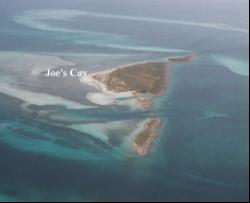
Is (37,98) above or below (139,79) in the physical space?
below

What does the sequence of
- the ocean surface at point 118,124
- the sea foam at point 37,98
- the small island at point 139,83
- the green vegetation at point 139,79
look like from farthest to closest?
the green vegetation at point 139,79 → the sea foam at point 37,98 → the small island at point 139,83 → the ocean surface at point 118,124

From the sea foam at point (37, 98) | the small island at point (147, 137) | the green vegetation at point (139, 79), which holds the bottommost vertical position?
the small island at point (147, 137)

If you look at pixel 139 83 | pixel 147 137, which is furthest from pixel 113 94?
pixel 147 137

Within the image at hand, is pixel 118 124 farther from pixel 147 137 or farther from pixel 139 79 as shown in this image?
pixel 139 79

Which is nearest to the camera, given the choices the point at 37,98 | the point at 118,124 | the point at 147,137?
the point at 147,137

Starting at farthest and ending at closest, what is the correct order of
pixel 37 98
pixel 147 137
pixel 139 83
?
pixel 139 83 → pixel 37 98 → pixel 147 137

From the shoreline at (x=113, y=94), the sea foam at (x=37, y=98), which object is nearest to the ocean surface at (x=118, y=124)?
the sea foam at (x=37, y=98)

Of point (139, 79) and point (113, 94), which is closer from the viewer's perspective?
point (113, 94)

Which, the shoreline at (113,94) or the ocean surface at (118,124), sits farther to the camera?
the shoreline at (113,94)

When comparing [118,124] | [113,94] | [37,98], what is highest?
[113,94]

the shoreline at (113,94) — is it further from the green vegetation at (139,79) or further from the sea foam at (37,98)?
the sea foam at (37,98)
